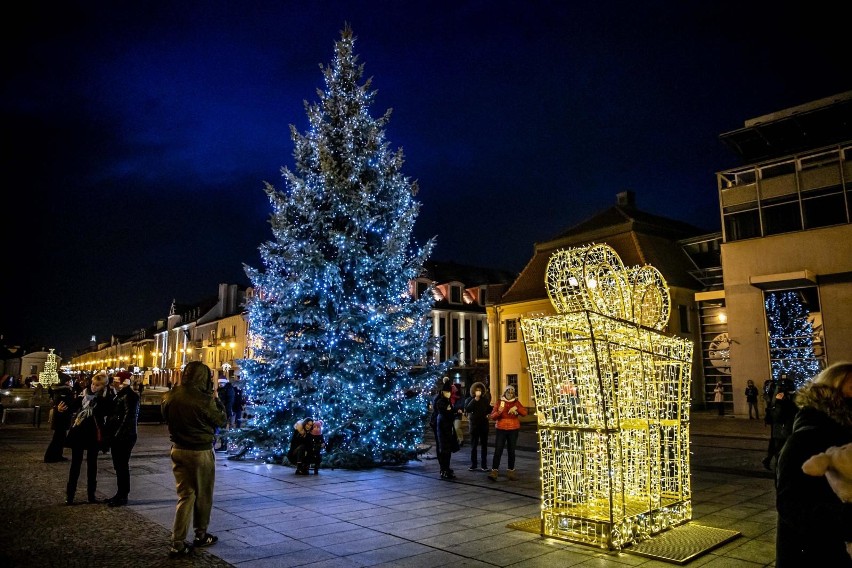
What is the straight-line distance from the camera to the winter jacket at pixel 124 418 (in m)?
8.23

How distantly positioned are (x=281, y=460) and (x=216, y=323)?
4957 cm

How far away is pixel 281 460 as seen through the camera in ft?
41.5

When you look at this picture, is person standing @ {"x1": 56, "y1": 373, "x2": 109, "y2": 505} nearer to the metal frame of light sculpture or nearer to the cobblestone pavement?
the cobblestone pavement

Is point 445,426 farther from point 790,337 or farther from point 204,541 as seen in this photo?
point 790,337

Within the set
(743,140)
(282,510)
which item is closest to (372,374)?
(282,510)

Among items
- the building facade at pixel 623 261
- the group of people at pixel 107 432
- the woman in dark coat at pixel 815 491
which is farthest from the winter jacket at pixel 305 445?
the building facade at pixel 623 261

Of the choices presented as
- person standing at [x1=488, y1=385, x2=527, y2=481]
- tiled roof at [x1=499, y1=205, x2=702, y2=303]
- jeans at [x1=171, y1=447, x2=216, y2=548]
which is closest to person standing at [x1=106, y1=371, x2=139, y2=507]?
jeans at [x1=171, y1=447, x2=216, y2=548]

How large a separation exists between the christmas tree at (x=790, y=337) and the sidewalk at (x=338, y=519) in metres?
13.0

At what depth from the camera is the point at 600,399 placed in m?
6.71

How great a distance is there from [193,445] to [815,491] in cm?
558

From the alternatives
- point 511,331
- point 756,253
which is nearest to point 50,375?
point 511,331

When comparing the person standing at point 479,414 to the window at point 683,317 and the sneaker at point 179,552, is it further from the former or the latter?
the window at point 683,317

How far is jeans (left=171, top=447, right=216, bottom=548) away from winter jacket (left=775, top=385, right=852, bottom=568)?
17.7 feet

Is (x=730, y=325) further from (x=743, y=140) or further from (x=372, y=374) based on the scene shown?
(x=372, y=374)
